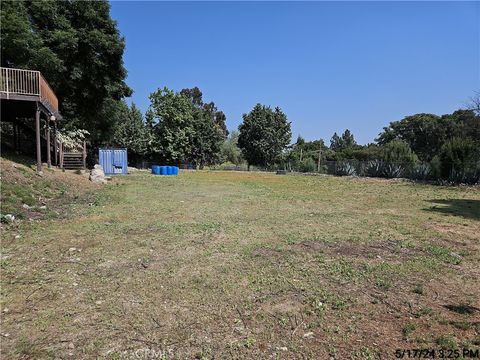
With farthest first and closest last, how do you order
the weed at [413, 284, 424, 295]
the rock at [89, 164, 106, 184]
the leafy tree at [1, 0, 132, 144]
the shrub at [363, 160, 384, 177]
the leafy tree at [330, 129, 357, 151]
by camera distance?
the leafy tree at [330, 129, 357, 151]
the shrub at [363, 160, 384, 177]
the leafy tree at [1, 0, 132, 144]
the rock at [89, 164, 106, 184]
the weed at [413, 284, 424, 295]

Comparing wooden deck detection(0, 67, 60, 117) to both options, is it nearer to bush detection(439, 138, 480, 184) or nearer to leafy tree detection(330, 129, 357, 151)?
bush detection(439, 138, 480, 184)

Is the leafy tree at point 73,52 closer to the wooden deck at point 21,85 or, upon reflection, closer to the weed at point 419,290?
the wooden deck at point 21,85

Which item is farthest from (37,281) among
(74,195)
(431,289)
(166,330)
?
(74,195)

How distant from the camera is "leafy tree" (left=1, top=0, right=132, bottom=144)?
55.4 feet

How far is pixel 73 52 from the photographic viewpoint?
65.5 ft

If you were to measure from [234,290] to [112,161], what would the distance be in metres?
24.1

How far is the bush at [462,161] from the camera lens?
20719mm

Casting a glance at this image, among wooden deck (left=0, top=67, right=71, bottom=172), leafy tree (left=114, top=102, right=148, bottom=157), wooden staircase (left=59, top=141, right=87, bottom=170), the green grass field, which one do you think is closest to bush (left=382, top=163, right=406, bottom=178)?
the green grass field

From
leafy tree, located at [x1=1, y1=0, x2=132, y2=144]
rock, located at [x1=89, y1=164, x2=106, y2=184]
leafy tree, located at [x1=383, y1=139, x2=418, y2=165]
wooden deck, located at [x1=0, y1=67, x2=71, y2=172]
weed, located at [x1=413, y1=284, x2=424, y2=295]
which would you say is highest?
leafy tree, located at [x1=1, y1=0, x2=132, y2=144]

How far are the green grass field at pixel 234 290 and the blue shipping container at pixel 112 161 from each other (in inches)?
775

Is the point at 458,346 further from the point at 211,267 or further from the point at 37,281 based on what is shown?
the point at 37,281

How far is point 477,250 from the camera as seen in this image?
5371 millimetres

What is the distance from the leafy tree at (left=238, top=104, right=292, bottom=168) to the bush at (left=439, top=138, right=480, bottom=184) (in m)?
30.2

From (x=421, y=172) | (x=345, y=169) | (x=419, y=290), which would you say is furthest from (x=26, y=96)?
(x=345, y=169)
